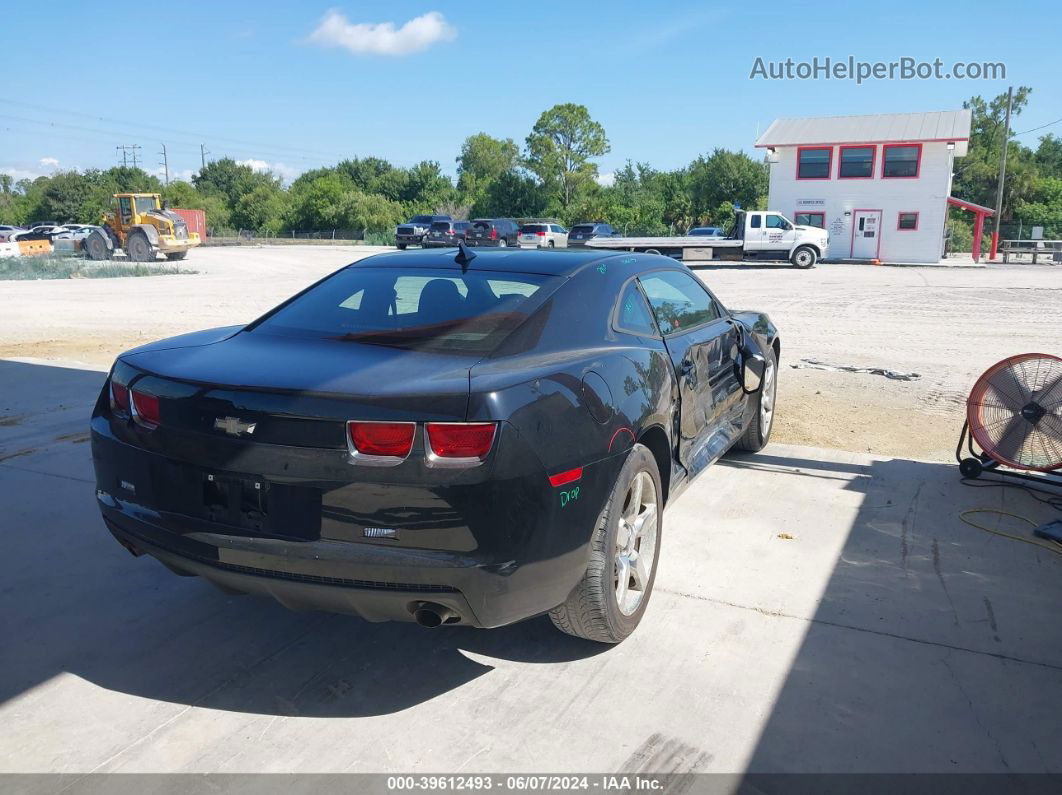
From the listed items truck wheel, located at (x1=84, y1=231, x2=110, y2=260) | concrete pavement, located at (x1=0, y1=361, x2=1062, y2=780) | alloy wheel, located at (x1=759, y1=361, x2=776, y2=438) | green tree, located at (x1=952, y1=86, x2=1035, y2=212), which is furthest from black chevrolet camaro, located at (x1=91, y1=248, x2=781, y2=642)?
green tree, located at (x1=952, y1=86, x2=1035, y2=212)

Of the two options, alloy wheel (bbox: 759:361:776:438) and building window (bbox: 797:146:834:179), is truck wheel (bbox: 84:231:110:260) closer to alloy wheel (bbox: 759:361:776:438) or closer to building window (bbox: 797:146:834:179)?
building window (bbox: 797:146:834:179)

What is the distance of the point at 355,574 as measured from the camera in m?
2.60

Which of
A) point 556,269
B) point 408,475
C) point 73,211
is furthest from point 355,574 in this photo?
point 73,211

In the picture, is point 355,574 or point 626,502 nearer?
point 355,574

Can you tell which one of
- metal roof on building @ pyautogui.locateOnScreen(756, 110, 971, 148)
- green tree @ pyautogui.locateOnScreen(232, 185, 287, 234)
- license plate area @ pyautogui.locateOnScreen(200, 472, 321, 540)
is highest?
metal roof on building @ pyautogui.locateOnScreen(756, 110, 971, 148)

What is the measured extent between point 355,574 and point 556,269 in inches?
68.1

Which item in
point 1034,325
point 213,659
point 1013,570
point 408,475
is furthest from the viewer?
point 1034,325

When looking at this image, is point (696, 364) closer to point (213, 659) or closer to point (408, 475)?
point (408, 475)

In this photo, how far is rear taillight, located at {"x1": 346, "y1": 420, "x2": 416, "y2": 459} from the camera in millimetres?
2559

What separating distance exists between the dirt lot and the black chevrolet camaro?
12.3 ft

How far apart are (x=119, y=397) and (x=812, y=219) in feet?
134

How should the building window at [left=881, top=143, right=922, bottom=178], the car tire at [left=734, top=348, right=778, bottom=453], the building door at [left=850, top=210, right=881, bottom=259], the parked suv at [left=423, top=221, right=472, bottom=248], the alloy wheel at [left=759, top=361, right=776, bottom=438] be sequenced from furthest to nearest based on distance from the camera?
the parked suv at [left=423, top=221, right=472, bottom=248] < the building door at [left=850, top=210, right=881, bottom=259] < the building window at [left=881, top=143, right=922, bottom=178] < the alloy wheel at [left=759, top=361, right=776, bottom=438] < the car tire at [left=734, top=348, right=778, bottom=453]

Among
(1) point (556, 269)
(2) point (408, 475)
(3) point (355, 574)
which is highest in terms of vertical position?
(1) point (556, 269)

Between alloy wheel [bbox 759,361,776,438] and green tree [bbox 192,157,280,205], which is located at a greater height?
green tree [bbox 192,157,280,205]
